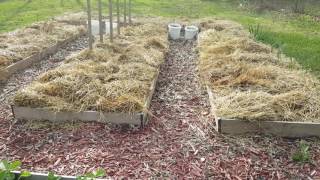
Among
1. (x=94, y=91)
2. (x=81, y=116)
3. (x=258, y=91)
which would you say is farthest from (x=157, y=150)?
(x=258, y=91)

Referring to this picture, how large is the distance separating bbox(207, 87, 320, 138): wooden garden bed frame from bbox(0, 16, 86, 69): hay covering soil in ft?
11.3

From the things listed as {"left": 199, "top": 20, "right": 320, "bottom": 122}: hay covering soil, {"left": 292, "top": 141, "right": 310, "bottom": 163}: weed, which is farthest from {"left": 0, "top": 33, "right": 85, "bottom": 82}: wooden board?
{"left": 292, "top": 141, "right": 310, "bottom": 163}: weed

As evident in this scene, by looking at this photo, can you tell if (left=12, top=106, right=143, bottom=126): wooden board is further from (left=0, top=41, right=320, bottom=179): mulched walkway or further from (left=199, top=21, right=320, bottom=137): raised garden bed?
(left=199, top=21, right=320, bottom=137): raised garden bed

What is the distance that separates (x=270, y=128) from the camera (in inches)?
150

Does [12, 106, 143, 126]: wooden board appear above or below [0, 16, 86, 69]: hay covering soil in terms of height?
below

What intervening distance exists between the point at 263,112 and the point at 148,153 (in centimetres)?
126

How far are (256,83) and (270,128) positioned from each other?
1.03 metres

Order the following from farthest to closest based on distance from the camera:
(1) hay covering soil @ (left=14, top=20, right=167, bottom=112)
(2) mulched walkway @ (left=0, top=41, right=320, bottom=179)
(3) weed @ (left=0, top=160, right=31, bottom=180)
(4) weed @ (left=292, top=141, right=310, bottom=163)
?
(1) hay covering soil @ (left=14, top=20, right=167, bottom=112) < (4) weed @ (left=292, top=141, right=310, bottom=163) < (2) mulched walkway @ (left=0, top=41, right=320, bottom=179) < (3) weed @ (left=0, top=160, right=31, bottom=180)

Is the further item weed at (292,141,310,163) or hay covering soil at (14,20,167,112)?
hay covering soil at (14,20,167,112)

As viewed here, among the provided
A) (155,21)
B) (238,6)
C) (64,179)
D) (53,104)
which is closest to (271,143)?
(64,179)

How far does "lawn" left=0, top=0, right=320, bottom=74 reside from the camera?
748cm

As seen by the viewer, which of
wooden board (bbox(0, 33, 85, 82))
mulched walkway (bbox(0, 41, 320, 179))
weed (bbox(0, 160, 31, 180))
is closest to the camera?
weed (bbox(0, 160, 31, 180))

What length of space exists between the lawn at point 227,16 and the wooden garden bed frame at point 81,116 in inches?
136

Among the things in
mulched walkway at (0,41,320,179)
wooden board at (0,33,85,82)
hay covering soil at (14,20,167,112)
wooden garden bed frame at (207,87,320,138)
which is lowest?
mulched walkway at (0,41,320,179)
